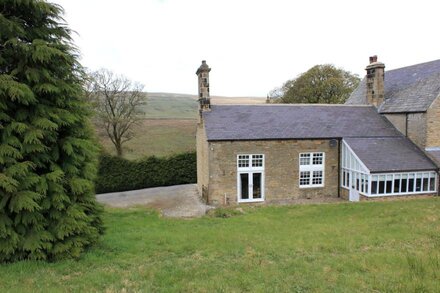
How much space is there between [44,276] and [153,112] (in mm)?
69220

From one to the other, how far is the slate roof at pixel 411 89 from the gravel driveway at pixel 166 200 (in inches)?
574

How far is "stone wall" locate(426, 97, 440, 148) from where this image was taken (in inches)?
→ 781

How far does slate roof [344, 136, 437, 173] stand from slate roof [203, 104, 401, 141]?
2.37 ft

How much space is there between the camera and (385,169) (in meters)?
18.8

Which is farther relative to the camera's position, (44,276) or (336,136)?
(336,136)

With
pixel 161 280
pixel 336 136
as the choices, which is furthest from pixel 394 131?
pixel 161 280

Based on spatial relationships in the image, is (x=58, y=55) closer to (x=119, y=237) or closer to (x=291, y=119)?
(x=119, y=237)

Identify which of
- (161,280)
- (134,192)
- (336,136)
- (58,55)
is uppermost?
(58,55)

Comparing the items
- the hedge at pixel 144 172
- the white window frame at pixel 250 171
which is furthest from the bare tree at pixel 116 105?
the white window frame at pixel 250 171

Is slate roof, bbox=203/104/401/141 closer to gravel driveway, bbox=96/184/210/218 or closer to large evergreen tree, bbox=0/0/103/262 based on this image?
gravel driveway, bbox=96/184/210/218

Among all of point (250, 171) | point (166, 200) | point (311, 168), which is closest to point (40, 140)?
point (250, 171)

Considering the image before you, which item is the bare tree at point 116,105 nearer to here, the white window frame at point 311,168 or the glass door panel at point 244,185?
the glass door panel at point 244,185

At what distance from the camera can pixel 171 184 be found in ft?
89.9

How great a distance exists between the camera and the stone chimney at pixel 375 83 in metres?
23.8
